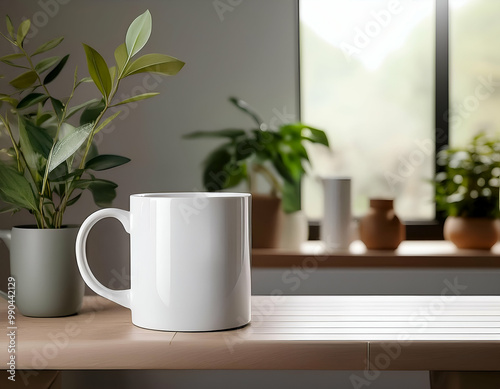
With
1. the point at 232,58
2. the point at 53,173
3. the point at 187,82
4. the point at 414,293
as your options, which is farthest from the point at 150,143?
the point at 53,173

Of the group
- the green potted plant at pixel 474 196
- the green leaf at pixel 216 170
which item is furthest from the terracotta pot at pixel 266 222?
the green potted plant at pixel 474 196

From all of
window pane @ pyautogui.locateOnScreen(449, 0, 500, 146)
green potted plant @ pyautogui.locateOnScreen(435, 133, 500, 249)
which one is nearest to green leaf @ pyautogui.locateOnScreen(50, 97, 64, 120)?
green potted plant @ pyautogui.locateOnScreen(435, 133, 500, 249)

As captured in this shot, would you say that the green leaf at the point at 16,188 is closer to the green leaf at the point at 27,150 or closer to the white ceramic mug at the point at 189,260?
the green leaf at the point at 27,150

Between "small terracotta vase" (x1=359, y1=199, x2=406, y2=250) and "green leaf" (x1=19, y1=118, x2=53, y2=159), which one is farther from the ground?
"green leaf" (x1=19, y1=118, x2=53, y2=159)

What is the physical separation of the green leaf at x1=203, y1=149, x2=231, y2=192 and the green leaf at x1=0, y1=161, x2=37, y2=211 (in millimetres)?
→ 940

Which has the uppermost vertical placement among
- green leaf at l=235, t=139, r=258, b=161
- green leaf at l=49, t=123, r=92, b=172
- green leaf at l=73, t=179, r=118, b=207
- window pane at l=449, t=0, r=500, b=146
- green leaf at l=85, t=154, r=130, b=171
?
window pane at l=449, t=0, r=500, b=146

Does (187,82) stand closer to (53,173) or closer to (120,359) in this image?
(53,173)

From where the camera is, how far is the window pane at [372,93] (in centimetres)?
167

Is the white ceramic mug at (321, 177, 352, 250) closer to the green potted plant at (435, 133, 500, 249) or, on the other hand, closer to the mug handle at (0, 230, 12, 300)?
the green potted plant at (435, 133, 500, 249)

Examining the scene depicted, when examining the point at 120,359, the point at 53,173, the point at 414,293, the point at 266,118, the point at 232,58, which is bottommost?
the point at 414,293

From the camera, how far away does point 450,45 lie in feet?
5.46

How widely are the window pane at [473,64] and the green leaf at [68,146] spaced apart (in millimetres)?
1259

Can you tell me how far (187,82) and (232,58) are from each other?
5.2 inches

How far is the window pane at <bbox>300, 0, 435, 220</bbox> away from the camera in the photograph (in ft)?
5.47
